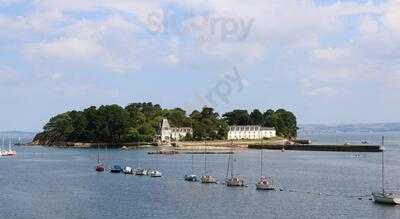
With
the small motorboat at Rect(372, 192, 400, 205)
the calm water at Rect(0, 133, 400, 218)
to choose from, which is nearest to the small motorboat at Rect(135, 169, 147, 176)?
the calm water at Rect(0, 133, 400, 218)

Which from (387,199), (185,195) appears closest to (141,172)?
(185,195)

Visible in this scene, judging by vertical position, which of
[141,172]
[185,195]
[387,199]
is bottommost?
[185,195]

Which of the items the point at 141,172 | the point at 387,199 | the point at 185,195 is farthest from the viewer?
the point at 141,172

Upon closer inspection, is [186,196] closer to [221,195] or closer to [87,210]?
[221,195]

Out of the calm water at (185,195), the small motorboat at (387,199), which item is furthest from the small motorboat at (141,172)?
the small motorboat at (387,199)

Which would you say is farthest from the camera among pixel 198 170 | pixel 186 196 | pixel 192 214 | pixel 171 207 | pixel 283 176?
pixel 198 170

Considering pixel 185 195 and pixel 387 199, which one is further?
pixel 185 195

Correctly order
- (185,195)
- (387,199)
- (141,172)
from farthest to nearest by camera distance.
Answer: (141,172) → (185,195) → (387,199)

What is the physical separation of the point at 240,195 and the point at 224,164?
5613 cm

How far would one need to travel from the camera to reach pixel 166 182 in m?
94.6

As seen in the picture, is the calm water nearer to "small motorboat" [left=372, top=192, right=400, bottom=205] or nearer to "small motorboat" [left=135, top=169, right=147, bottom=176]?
"small motorboat" [left=372, top=192, right=400, bottom=205]

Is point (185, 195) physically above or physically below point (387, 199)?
below

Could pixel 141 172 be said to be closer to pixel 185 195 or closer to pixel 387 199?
pixel 185 195

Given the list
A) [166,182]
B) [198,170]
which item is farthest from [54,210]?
[198,170]
